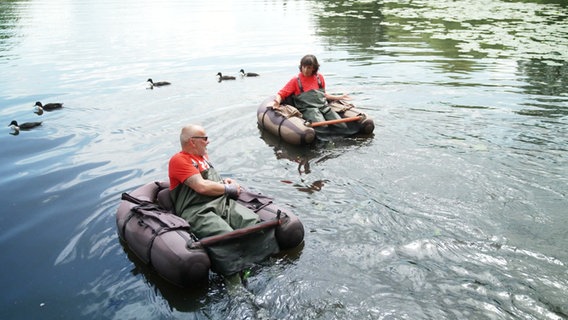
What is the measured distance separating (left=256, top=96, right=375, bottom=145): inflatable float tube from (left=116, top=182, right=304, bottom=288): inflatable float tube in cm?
366

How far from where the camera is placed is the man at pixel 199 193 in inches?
239

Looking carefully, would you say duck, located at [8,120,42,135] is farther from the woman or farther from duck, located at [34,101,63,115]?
the woman

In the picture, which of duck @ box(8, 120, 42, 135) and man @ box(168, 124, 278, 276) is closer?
man @ box(168, 124, 278, 276)

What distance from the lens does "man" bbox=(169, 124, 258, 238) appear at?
607 cm

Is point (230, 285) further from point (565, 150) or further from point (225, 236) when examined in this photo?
point (565, 150)

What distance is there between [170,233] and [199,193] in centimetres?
71

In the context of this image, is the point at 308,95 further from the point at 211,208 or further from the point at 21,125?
the point at 21,125

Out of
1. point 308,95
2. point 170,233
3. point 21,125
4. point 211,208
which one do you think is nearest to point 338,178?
point 211,208

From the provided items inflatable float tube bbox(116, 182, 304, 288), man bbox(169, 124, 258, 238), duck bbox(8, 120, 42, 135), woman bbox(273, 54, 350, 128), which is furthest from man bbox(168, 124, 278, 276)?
duck bbox(8, 120, 42, 135)

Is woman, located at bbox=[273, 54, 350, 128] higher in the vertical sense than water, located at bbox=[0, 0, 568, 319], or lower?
higher

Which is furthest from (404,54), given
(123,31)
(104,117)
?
(123,31)

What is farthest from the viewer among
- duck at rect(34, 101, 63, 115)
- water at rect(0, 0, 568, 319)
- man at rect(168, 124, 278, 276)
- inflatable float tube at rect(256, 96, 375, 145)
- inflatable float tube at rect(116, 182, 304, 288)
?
duck at rect(34, 101, 63, 115)

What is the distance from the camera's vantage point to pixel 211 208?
20.4 ft

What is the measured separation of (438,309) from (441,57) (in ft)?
51.2
